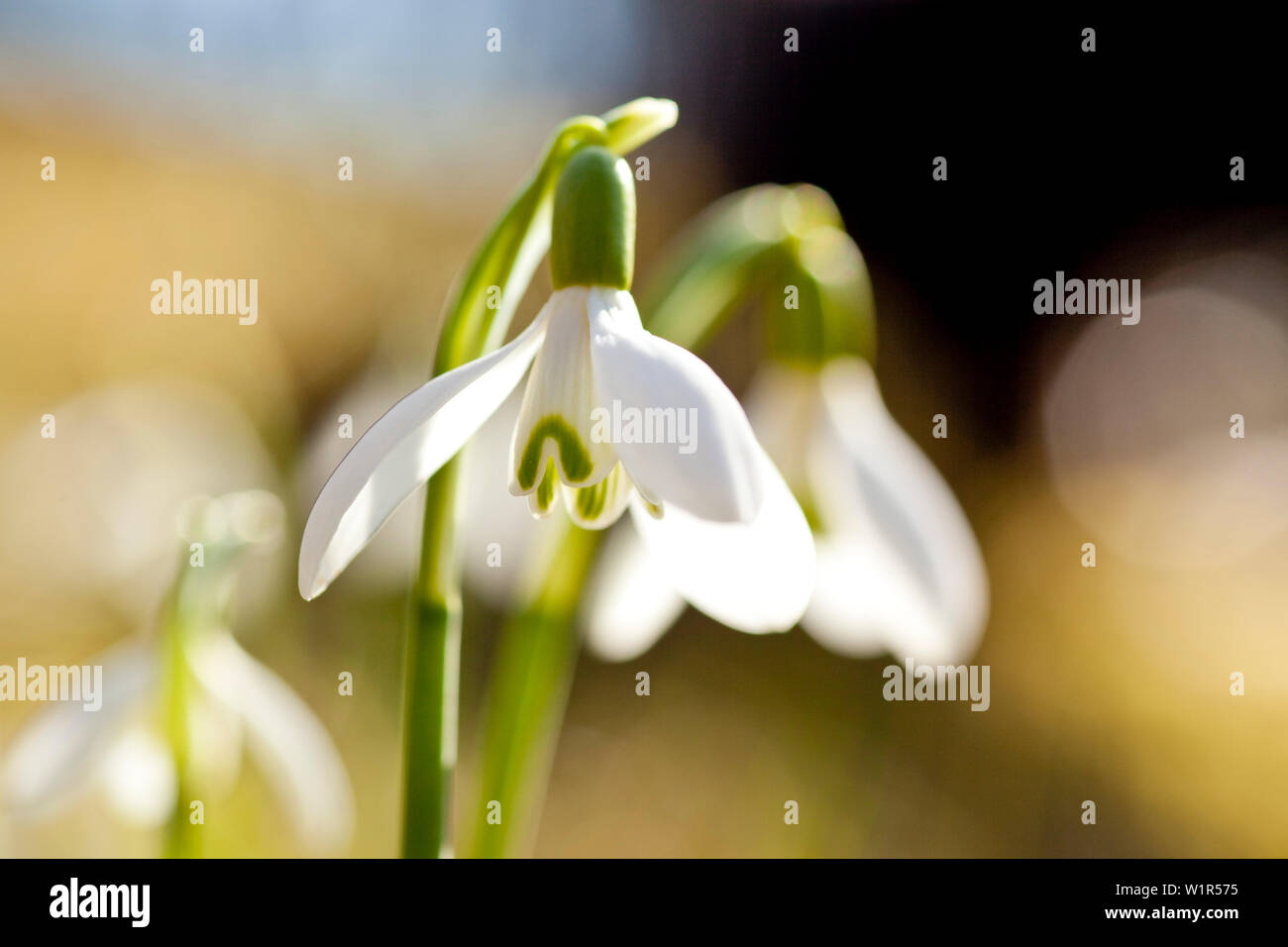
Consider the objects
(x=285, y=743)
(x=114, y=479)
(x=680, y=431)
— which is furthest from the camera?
(x=114, y=479)

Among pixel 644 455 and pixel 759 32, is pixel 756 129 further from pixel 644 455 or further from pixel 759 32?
pixel 644 455

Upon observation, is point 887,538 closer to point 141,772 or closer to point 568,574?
point 568,574

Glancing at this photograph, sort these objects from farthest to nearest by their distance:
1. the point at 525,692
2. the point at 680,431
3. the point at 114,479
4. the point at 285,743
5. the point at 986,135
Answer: the point at 986,135 < the point at 114,479 < the point at 285,743 < the point at 525,692 < the point at 680,431

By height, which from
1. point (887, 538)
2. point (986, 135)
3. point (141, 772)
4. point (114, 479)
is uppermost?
point (986, 135)

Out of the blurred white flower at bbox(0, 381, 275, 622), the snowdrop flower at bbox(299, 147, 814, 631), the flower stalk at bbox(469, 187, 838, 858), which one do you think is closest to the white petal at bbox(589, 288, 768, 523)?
the snowdrop flower at bbox(299, 147, 814, 631)

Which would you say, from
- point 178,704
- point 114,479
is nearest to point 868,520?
point 178,704
